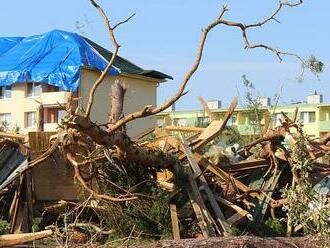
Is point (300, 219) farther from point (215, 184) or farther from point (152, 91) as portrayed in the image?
point (152, 91)

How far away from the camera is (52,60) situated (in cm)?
4041

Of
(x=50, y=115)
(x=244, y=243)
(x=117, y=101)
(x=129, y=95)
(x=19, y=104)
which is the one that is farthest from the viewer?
(x=19, y=104)

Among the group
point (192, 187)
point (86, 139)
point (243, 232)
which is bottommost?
point (243, 232)

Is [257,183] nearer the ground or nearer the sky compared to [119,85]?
nearer the ground

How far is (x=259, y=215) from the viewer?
36.1 feet

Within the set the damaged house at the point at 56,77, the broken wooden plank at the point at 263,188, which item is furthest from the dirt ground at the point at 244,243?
the damaged house at the point at 56,77

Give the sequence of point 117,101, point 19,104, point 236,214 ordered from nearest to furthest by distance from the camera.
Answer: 1. point 236,214
2. point 117,101
3. point 19,104

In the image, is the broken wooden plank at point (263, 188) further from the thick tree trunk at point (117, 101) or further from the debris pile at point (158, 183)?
the thick tree trunk at point (117, 101)

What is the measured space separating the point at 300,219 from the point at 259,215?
11.1 feet

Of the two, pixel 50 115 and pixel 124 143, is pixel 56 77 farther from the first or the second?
pixel 124 143

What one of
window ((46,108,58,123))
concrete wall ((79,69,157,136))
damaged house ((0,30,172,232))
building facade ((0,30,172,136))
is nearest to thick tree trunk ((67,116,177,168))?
damaged house ((0,30,172,232))

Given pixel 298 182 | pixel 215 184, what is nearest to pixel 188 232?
pixel 215 184

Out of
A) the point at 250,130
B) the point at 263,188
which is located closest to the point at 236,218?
the point at 263,188

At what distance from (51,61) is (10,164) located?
29.9m
